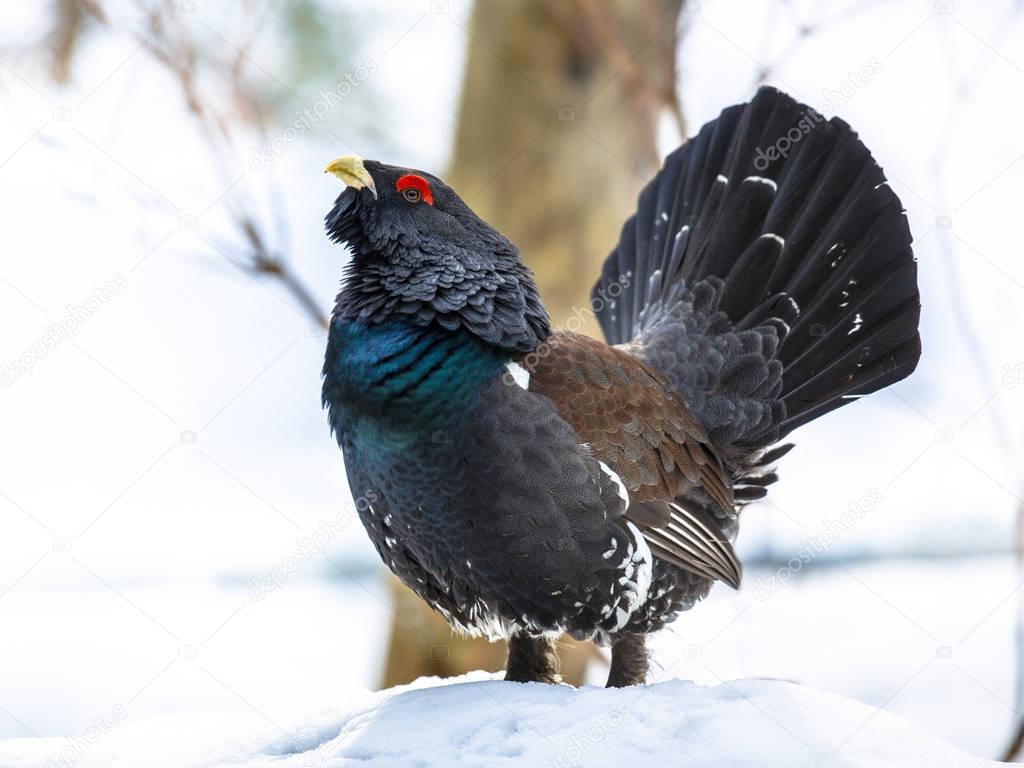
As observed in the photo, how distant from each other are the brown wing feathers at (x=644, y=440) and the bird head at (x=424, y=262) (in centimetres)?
15

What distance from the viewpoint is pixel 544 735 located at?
2344 millimetres

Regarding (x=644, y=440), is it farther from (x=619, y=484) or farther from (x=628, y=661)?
(x=628, y=661)

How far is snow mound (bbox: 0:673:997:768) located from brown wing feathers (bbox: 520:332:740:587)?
61cm

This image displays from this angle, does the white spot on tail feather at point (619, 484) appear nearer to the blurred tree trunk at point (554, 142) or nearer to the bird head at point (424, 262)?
the bird head at point (424, 262)

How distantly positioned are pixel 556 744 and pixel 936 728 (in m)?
3.83

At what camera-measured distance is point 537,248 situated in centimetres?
496

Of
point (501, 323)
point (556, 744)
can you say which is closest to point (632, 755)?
point (556, 744)

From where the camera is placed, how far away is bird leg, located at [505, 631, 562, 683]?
127 inches

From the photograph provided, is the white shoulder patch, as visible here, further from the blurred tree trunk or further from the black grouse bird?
the blurred tree trunk

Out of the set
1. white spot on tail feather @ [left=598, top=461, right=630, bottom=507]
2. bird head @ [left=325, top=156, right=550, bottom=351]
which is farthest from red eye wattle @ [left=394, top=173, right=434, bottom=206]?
white spot on tail feather @ [left=598, top=461, right=630, bottom=507]

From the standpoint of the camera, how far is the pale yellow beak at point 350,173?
9.73 feet

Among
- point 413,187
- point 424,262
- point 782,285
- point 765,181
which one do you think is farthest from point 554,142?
point 424,262

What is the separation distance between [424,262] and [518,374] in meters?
0.44

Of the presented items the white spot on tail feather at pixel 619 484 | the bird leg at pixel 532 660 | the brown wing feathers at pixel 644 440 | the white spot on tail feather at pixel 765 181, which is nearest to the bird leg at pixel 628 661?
the bird leg at pixel 532 660
